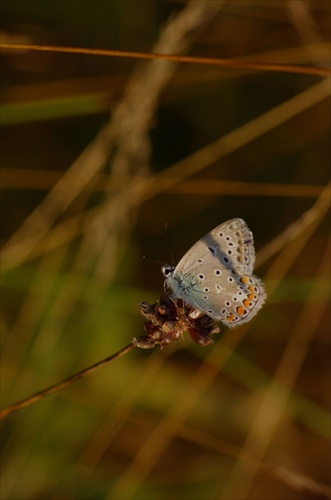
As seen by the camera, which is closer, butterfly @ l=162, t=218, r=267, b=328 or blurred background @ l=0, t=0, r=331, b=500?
butterfly @ l=162, t=218, r=267, b=328

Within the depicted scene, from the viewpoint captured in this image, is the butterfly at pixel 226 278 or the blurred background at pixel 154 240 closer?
the butterfly at pixel 226 278

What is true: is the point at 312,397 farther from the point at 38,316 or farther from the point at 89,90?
the point at 89,90

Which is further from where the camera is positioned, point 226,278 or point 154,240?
point 154,240

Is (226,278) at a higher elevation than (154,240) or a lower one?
lower

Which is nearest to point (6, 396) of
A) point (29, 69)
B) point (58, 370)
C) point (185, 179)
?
point (58, 370)
